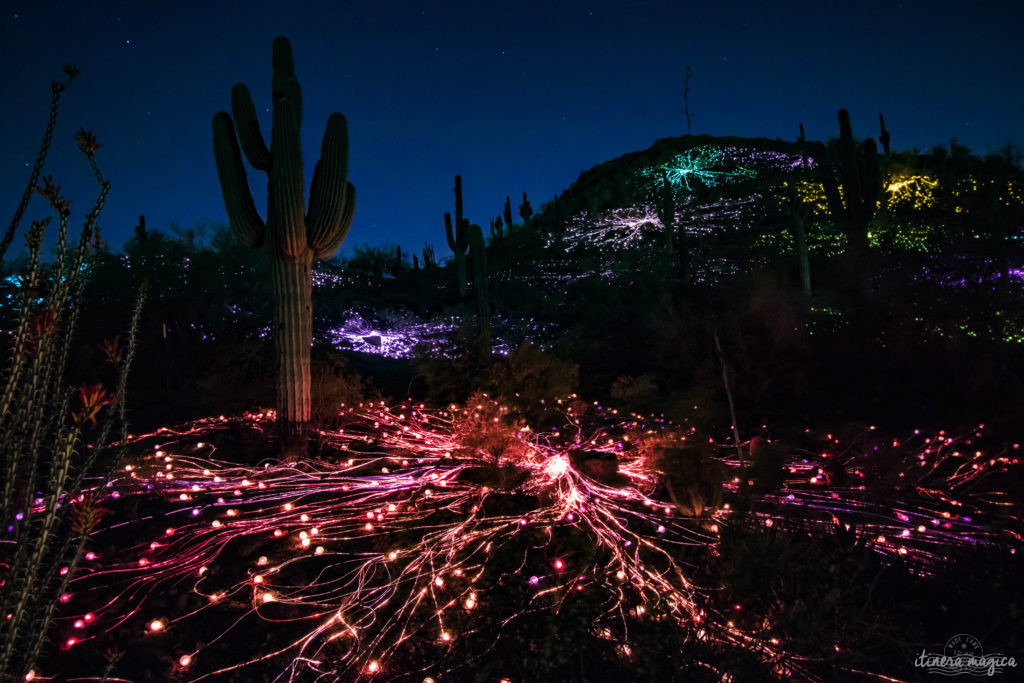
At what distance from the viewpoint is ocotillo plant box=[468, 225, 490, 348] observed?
10180 millimetres

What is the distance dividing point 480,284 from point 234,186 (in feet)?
18.2

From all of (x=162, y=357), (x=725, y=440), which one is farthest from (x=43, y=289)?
(x=162, y=357)

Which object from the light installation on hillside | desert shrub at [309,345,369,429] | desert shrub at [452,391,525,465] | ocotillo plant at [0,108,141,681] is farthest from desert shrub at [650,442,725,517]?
desert shrub at [309,345,369,429]

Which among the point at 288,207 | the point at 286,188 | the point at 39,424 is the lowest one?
the point at 39,424

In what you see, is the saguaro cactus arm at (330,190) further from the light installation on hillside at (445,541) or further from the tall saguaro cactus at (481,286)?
the tall saguaro cactus at (481,286)

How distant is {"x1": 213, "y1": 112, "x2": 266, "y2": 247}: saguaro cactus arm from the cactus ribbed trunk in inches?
22.4

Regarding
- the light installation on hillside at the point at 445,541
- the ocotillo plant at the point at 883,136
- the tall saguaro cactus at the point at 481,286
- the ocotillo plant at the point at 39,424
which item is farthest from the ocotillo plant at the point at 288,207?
the ocotillo plant at the point at 883,136

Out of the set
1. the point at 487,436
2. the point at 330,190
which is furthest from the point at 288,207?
the point at 487,436

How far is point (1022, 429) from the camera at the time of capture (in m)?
6.20

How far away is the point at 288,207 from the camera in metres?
6.57

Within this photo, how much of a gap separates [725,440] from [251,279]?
1099cm

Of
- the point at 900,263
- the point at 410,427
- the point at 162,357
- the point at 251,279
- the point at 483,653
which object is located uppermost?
the point at 251,279

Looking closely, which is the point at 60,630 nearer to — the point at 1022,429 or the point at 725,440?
the point at 725,440

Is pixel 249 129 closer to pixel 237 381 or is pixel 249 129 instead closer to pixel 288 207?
pixel 288 207
